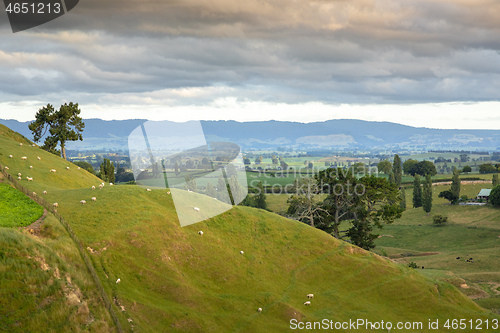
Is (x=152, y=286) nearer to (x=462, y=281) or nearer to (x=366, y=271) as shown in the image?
(x=366, y=271)

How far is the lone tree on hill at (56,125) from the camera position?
93.1 m

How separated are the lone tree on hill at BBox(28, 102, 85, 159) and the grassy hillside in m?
39.8

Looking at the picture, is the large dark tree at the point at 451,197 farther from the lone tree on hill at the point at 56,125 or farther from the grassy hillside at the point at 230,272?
the lone tree on hill at the point at 56,125

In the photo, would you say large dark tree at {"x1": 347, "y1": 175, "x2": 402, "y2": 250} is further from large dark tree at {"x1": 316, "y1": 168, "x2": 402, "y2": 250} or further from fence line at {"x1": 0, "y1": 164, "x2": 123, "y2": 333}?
fence line at {"x1": 0, "y1": 164, "x2": 123, "y2": 333}

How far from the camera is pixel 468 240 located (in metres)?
105

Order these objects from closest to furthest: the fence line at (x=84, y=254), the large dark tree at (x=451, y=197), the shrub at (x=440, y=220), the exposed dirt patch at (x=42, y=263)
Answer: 1. the exposed dirt patch at (x=42, y=263)
2. the fence line at (x=84, y=254)
3. the shrub at (x=440, y=220)
4. the large dark tree at (x=451, y=197)

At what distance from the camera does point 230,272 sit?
41.0 m

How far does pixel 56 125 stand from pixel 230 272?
7183 centimetres

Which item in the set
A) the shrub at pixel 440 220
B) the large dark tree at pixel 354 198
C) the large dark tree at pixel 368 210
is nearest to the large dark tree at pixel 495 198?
the shrub at pixel 440 220

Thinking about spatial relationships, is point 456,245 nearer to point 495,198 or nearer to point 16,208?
point 495,198

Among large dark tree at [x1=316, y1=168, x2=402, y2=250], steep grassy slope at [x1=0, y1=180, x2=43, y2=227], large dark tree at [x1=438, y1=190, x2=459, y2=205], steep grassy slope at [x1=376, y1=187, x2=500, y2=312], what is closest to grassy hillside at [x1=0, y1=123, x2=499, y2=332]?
steep grassy slope at [x1=0, y1=180, x2=43, y2=227]

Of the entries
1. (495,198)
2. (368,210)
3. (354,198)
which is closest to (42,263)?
(354,198)

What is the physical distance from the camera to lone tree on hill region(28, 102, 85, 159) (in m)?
93.1

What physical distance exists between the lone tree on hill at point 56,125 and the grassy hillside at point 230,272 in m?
39.8
